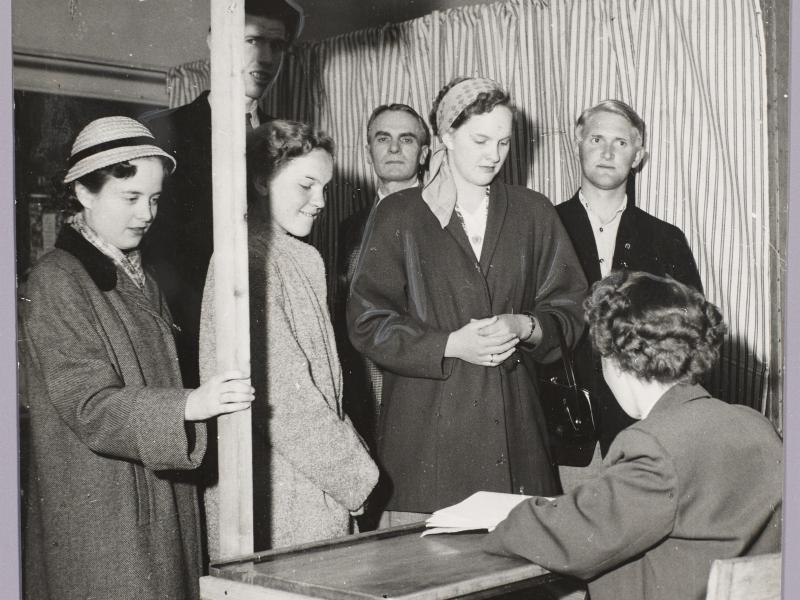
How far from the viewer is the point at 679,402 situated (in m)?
2.07

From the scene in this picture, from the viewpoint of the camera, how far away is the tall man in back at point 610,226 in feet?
9.72

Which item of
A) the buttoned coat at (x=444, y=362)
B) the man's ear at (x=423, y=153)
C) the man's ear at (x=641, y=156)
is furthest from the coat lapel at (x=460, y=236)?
the man's ear at (x=641, y=156)

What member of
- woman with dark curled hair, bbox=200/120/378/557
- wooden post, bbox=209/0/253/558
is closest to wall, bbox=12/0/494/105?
wooden post, bbox=209/0/253/558

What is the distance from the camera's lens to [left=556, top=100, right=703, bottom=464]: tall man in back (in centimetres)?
296

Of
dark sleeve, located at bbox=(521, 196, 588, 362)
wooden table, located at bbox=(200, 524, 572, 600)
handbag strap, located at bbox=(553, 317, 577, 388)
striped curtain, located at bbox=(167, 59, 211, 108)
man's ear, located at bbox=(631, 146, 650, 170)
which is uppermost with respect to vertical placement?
striped curtain, located at bbox=(167, 59, 211, 108)

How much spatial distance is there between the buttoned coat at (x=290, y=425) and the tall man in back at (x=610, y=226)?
843mm

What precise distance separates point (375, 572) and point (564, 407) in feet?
3.51

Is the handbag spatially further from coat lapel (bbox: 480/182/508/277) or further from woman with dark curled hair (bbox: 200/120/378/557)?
woman with dark curled hair (bbox: 200/120/378/557)

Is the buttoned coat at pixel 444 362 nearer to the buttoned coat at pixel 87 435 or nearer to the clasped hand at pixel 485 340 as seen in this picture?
the clasped hand at pixel 485 340

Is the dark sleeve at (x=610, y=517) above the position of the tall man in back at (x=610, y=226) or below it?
below

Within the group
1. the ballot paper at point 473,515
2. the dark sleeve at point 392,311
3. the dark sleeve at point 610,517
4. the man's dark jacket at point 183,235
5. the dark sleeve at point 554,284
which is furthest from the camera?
the dark sleeve at point 554,284

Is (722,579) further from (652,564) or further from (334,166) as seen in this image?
(334,166)

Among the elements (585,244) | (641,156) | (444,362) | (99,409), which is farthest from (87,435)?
(641,156)

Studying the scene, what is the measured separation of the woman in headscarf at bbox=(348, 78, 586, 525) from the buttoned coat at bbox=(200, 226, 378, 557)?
1.06ft
